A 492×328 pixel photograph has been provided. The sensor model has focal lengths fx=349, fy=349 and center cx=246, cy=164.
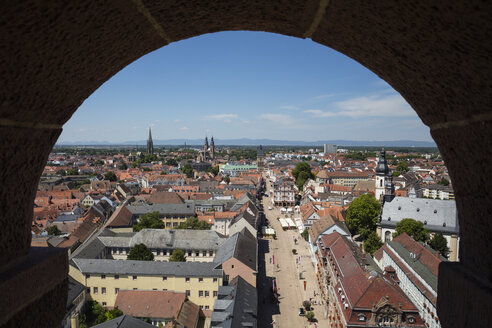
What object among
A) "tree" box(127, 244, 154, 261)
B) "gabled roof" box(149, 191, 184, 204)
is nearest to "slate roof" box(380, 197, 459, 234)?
"tree" box(127, 244, 154, 261)

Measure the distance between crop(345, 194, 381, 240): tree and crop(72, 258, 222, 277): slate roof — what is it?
22651mm

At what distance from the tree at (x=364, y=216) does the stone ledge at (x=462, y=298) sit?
41622mm

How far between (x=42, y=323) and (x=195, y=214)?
4590cm

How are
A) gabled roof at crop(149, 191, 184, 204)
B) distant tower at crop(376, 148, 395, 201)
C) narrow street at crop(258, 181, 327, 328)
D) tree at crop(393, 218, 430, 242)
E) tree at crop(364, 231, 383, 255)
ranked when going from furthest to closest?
gabled roof at crop(149, 191, 184, 204), distant tower at crop(376, 148, 395, 201), tree at crop(364, 231, 383, 255), tree at crop(393, 218, 430, 242), narrow street at crop(258, 181, 327, 328)

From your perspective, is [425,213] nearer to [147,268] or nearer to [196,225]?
[196,225]

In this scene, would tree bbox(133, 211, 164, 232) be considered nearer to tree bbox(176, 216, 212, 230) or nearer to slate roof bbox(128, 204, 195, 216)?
tree bbox(176, 216, 212, 230)

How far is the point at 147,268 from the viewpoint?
26.6 metres

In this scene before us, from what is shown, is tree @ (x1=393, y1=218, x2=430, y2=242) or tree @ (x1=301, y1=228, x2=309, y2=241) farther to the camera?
tree @ (x1=301, y1=228, x2=309, y2=241)

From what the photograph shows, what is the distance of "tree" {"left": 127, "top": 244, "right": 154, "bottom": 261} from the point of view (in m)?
31.2

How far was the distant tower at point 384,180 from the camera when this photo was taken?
42094 mm

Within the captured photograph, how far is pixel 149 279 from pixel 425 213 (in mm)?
30524

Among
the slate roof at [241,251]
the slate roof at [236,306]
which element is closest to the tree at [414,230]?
the slate roof at [241,251]

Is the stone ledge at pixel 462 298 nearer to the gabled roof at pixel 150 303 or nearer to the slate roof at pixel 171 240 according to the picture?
the gabled roof at pixel 150 303

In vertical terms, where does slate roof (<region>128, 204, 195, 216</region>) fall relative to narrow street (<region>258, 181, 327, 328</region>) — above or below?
above
